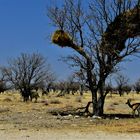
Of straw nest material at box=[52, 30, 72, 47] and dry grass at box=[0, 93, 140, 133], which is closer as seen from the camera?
dry grass at box=[0, 93, 140, 133]

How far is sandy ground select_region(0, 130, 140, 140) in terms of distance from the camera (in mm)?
18641

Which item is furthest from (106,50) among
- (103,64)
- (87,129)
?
(87,129)

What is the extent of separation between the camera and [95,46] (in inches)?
1237

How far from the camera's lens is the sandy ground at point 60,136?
1864 cm

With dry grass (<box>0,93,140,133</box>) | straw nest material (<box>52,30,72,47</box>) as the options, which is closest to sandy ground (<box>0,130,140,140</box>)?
dry grass (<box>0,93,140,133</box>)

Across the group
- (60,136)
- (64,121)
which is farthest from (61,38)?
(60,136)

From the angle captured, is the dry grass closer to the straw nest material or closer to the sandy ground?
the sandy ground

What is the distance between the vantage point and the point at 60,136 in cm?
1936

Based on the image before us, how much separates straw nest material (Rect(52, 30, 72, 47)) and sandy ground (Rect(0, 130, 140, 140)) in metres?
11.5

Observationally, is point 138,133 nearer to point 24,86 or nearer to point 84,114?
point 84,114

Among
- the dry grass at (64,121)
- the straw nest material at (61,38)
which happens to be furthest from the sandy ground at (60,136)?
the straw nest material at (61,38)

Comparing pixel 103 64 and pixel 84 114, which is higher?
pixel 103 64

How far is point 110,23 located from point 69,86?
9035 centimetres

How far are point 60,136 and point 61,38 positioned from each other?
13.2 metres
